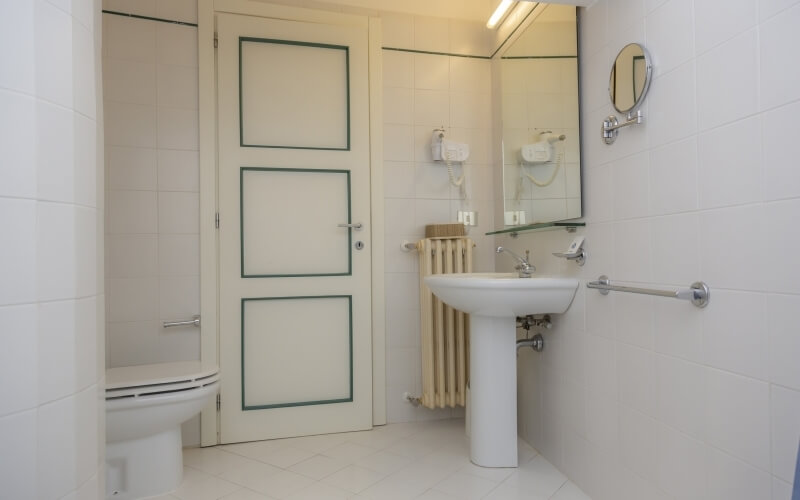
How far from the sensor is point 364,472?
201 centimetres

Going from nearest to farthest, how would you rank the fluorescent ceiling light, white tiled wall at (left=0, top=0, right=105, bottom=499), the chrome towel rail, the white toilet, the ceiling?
white tiled wall at (left=0, top=0, right=105, bottom=499) → the chrome towel rail → the white toilet → the fluorescent ceiling light → the ceiling

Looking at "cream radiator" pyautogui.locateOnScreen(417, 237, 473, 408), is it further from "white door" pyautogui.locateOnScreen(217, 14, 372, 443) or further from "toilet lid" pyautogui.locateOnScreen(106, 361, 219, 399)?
"toilet lid" pyautogui.locateOnScreen(106, 361, 219, 399)

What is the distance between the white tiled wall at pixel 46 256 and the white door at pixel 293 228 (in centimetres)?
118

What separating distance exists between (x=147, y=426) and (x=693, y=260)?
1940 millimetres

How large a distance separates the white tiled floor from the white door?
0.16 meters

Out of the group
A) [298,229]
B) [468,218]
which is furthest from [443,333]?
[298,229]

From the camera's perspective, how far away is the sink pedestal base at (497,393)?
6.61 feet

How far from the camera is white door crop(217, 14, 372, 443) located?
2354 millimetres

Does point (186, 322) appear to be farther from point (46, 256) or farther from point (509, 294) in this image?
point (509, 294)

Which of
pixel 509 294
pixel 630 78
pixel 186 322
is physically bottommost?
pixel 186 322

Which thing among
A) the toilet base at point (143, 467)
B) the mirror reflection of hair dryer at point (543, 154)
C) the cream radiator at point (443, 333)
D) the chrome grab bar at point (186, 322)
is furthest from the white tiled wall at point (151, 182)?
the mirror reflection of hair dryer at point (543, 154)

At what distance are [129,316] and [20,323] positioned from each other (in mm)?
1335

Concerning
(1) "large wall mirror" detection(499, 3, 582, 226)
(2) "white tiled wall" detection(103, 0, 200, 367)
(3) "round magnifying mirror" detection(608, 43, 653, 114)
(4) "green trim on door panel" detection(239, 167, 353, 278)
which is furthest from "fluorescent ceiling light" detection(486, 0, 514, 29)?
(2) "white tiled wall" detection(103, 0, 200, 367)

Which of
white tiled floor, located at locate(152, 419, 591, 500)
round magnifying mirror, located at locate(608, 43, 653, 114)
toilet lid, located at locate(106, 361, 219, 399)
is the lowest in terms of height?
white tiled floor, located at locate(152, 419, 591, 500)
